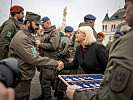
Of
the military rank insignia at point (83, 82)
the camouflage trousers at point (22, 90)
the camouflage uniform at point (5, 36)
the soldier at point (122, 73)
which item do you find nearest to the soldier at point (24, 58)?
the camouflage trousers at point (22, 90)

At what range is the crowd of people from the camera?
3.00ft

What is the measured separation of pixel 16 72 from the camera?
0.67 meters

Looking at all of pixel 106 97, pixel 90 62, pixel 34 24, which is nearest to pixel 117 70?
pixel 106 97

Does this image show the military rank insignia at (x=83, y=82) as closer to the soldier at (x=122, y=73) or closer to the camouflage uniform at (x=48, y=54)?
the soldier at (x=122, y=73)

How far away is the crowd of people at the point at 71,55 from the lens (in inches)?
35.9

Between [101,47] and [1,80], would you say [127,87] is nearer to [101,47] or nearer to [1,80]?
[1,80]

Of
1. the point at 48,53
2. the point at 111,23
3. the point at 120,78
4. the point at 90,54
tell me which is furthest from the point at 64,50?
the point at 111,23

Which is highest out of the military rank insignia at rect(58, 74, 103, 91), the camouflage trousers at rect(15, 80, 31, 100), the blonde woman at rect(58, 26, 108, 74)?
the blonde woman at rect(58, 26, 108, 74)

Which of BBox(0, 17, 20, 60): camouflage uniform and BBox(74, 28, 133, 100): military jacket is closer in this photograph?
BBox(74, 28, 133, 100): military jacket

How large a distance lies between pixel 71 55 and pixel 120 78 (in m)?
4.39

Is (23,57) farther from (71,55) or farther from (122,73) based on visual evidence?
(71,55)

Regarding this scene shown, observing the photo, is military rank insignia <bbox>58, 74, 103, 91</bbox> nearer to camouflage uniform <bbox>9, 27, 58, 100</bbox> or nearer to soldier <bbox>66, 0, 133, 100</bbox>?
soldier <bbox>66, 0, 133, 100</bbox>

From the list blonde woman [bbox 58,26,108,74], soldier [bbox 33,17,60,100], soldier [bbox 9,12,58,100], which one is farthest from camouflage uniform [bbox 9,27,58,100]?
soldier [bbox 33,17,60,100]

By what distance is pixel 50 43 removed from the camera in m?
4.07
